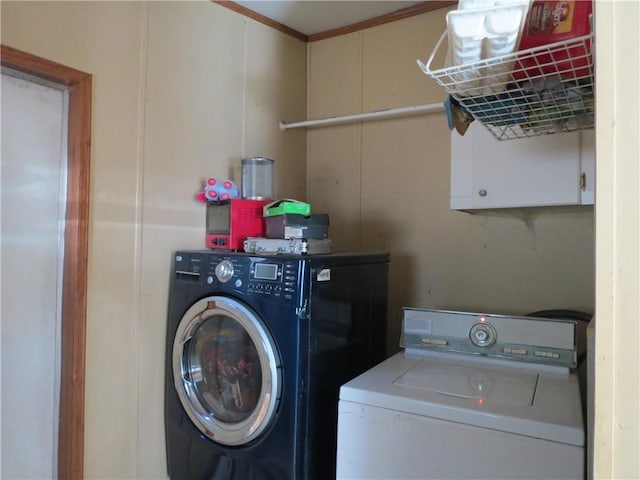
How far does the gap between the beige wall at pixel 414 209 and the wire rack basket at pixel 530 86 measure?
2.61ft

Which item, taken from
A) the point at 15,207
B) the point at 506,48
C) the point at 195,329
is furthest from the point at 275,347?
Result: the point at 506,48

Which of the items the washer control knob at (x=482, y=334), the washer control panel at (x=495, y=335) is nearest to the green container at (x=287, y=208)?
the washer control panel at (x=495, y=335)

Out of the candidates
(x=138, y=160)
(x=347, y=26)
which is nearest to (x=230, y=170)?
(x=138, y=160)

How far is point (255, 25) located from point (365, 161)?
3.01 feet

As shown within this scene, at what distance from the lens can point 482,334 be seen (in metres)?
1.75

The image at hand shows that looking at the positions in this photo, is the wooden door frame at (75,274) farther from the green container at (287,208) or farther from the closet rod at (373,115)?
the closet rod at (373,115)

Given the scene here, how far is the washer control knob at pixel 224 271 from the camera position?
1815 mm

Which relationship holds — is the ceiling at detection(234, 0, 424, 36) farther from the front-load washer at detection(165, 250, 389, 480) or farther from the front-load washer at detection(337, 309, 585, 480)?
the front-load washer at detection(337, 309, 585, 480)

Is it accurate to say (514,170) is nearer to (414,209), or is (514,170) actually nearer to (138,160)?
(414,209)

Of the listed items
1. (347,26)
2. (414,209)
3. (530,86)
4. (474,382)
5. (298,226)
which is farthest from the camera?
(347,26)

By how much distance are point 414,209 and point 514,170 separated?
0.73m

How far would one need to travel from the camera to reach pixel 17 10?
5.20 feet

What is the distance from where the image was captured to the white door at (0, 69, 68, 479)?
5.52 ft

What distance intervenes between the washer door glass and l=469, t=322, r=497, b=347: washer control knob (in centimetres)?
73
